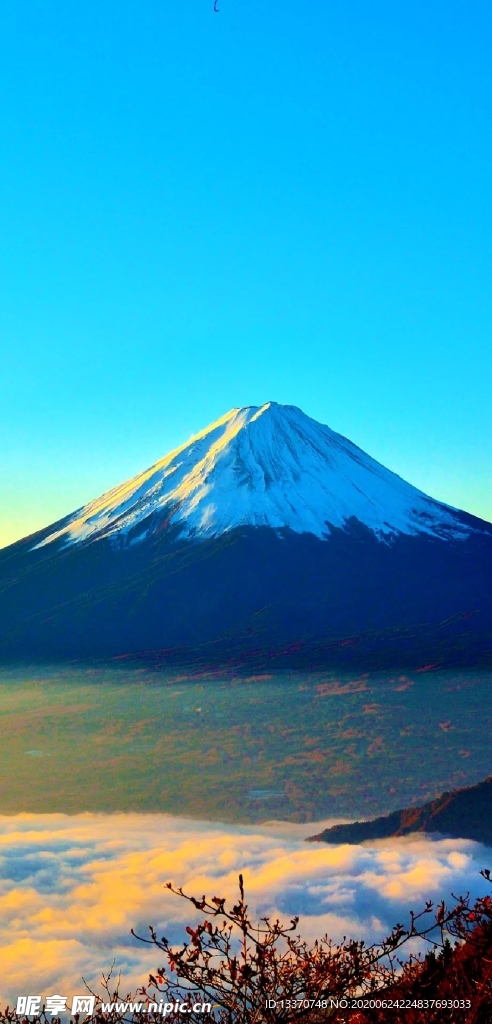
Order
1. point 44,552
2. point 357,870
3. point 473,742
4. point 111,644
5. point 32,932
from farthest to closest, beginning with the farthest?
1. point 44,552
2. point 111,644
3. point 473,742
4. point 357,870
5. point 32,932

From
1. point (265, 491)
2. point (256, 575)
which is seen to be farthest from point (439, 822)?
point (265, 491)

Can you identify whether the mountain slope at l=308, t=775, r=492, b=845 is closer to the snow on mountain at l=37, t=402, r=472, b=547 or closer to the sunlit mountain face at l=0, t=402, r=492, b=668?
the sunlit mountain face at l=0, t=402, r=492, b=668

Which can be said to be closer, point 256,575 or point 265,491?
point 256,575

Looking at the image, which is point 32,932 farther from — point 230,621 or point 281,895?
point 230,621

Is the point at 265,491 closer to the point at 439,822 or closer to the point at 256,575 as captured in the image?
the point at 256,575

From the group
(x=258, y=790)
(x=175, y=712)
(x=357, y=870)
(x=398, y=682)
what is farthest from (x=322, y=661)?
(x=357, y=870)

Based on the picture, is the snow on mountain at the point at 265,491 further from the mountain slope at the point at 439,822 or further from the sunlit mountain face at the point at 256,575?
the mountain slope at the point at 439,822
